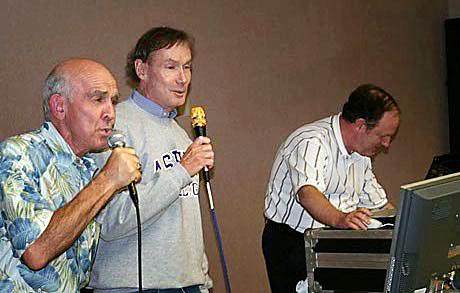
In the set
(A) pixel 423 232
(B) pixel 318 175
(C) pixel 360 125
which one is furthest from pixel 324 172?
(A) pixel 423 232

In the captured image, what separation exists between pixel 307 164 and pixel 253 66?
1.53m

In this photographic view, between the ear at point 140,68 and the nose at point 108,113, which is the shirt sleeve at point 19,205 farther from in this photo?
the ear at point 140,68

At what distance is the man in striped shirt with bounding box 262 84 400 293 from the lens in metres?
3.42

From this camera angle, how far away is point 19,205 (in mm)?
2094

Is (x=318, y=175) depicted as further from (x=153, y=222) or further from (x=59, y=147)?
(x=59, y=147)

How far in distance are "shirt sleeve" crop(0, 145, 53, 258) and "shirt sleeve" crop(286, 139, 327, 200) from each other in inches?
54.4

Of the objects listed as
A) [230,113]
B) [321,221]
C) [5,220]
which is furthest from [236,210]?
[5,220]

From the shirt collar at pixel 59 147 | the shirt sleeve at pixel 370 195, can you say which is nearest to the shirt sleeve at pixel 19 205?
the shirt collar at pixel 59 147

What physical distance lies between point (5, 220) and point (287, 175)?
5.32 feet

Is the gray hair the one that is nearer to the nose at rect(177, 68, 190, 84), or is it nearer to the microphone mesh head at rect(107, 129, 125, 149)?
the microphone mesh head at rect(107, 129, 125, 149)

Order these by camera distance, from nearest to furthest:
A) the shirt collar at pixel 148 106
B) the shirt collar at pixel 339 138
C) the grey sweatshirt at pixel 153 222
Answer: the grey sweatshirt at pixel 153 222, the shirt collar at pixel 148 106, the shirt collar at pixel 339 138

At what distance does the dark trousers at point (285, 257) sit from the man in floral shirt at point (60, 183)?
1.23 meters

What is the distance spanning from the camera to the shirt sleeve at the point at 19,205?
2.09 m

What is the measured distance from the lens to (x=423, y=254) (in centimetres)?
190
